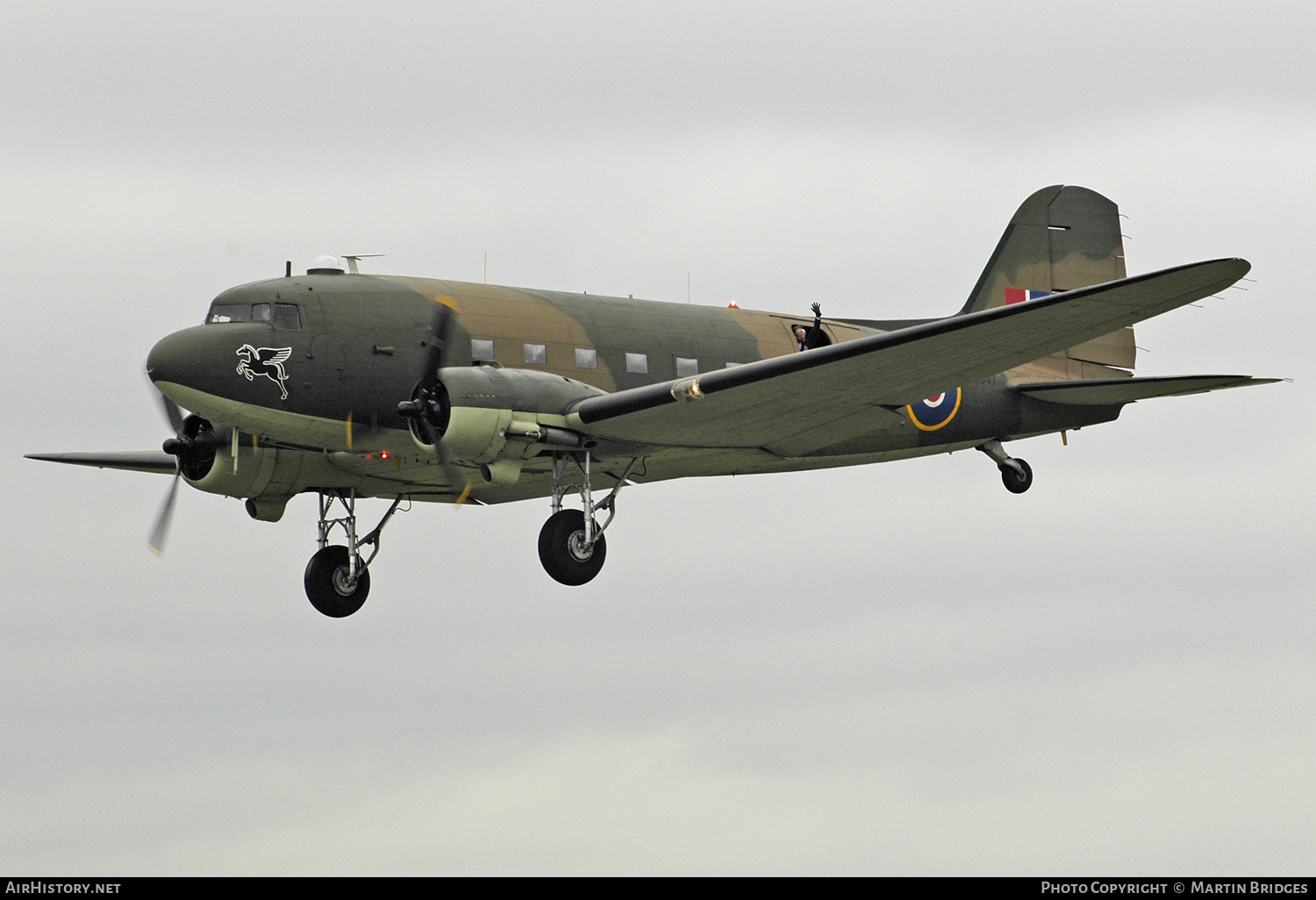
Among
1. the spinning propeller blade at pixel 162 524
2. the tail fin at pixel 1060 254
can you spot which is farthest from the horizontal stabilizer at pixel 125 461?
the tail fin at pixel 1060 254

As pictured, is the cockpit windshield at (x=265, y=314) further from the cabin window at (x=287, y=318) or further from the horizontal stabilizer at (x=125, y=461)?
the horizontal stabilizer at (x=125, y=461)

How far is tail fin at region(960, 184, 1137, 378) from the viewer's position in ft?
100.0

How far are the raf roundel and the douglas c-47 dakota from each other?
33mm

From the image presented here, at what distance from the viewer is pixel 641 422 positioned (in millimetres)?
22984

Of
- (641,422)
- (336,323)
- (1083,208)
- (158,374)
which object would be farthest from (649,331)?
(1083,208)

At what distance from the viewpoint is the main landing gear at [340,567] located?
26531 millimetres

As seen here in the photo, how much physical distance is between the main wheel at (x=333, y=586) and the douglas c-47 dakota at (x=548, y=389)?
0.09ft

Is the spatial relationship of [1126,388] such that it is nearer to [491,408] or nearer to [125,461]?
[491,408]

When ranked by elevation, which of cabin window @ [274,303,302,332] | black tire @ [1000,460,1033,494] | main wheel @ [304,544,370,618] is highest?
cabin window @ [274,303,302,332]

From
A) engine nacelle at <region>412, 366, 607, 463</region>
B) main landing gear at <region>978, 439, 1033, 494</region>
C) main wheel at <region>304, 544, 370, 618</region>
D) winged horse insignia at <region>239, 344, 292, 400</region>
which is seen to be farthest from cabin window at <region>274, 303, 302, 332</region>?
main landing gear at <region>978, 439, 1033, 494</region>

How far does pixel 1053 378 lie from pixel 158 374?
14.2 m

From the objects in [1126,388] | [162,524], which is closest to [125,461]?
[162,524]

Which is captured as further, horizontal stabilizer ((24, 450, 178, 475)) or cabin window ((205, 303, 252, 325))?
horizontal stabilizer ((24, 450, 178, 475))

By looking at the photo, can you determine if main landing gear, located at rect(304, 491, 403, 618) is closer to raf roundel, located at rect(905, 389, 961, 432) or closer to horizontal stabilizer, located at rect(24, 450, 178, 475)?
horizontal stabilizer, located at rect(24, 450, 178, 475)
